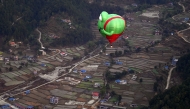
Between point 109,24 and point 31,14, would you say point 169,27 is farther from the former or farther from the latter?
point 109,24

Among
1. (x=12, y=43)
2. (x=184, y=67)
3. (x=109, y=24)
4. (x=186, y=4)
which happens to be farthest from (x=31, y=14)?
(x=109, y=24)

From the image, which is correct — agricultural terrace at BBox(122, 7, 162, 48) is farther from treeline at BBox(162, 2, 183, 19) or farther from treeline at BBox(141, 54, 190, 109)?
treeline at BBox(141, 54, 190, 109)

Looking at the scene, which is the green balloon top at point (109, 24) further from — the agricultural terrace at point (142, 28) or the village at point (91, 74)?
the agricultural terrace at point (142, 28)

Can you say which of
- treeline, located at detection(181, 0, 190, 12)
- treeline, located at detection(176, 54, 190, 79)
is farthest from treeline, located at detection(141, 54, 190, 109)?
treeline, located at detection(181, 0, 190, 12)

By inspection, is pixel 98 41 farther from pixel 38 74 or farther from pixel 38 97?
pixel 38 97

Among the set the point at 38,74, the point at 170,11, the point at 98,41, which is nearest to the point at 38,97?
the point at 38,74

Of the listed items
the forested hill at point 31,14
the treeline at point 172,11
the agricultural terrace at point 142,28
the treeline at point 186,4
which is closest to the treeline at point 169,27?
the agricultural terrace at point 142,28
